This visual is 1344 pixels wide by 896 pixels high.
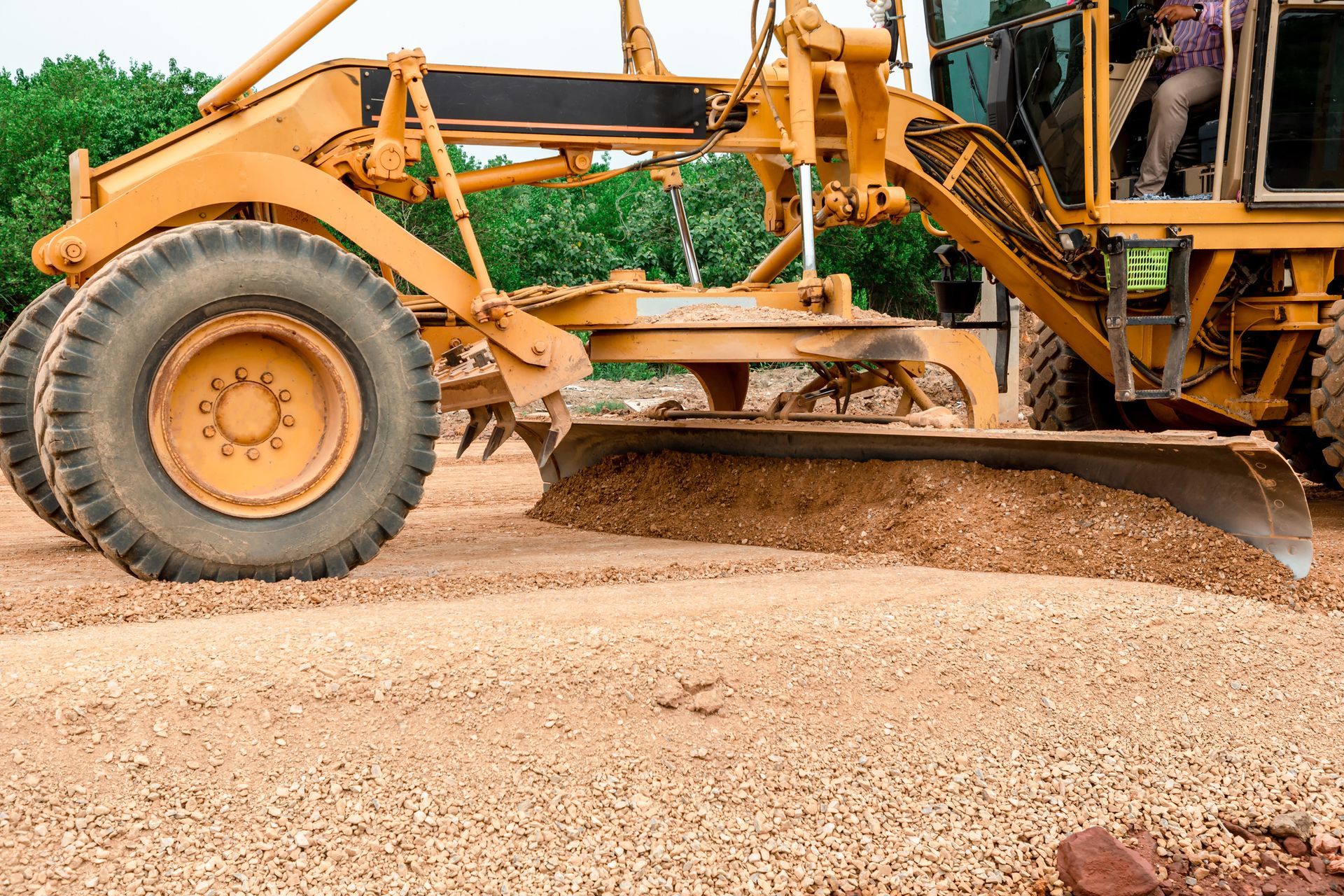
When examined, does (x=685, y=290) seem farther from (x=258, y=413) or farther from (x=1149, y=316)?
(x=1149, y=316)

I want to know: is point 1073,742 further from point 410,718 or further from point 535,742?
point 410,718

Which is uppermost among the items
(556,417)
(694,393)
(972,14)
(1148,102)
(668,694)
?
(972,14)

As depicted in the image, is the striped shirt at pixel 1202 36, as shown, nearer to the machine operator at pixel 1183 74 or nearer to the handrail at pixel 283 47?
the machine operator at pixel 1183 74

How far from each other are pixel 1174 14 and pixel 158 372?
5.61m

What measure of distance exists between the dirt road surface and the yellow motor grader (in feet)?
1.87

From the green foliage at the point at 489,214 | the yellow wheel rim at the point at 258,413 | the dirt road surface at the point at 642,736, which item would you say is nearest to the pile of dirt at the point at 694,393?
the green foliage at the point at 489,214

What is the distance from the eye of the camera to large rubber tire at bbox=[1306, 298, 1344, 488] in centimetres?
661

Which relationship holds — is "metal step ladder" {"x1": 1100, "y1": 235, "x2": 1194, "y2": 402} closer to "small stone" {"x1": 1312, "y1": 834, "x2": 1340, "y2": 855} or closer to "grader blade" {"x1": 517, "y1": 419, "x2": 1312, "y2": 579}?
"grader blade" {"x1": 517, "y1": 419, "x2": 1312, "y2": 579}

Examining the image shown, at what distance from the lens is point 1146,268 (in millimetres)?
6965

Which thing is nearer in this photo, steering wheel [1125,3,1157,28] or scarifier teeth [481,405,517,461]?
scarifier teeth [481,405,517,461]

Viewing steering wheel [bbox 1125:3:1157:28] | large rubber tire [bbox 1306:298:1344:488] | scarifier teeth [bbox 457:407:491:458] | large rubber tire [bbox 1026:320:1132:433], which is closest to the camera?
scarifier teeth [bbox 457:407:491:458]

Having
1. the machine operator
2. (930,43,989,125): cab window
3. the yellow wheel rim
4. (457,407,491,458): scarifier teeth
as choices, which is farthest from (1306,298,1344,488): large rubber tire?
the yellow wheel rim

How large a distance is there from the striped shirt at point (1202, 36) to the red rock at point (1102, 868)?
5.31 m

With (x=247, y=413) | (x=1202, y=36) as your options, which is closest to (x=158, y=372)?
(x=247, y=413)
